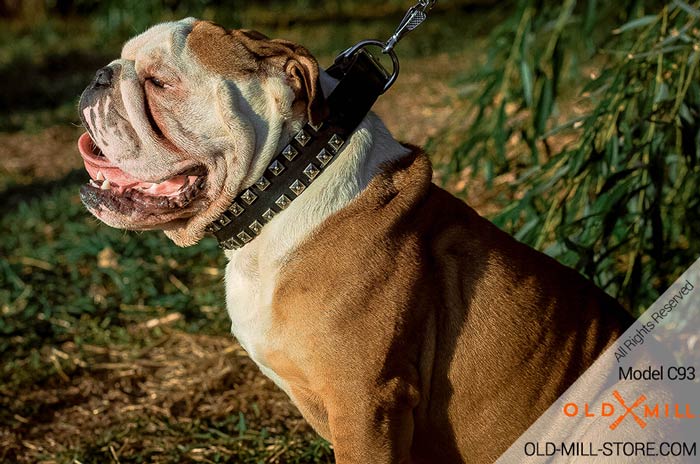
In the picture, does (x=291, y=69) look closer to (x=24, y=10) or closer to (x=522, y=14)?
(x=522, y=14)

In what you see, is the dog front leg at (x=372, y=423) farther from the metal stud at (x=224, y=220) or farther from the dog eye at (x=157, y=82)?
the dog eye at (x=157, y=82)

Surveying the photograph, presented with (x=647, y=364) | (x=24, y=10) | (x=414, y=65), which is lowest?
(x=24, y=10)

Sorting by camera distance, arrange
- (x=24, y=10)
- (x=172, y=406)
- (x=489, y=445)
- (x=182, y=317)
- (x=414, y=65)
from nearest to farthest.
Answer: (x=489, y=445)
(x=172, y=406)
(x=182, y=317)
(x=414, y=65)
(x=24, y=10)

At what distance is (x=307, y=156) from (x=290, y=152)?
0.05 metres

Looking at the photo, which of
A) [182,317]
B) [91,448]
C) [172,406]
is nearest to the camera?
[91,448]

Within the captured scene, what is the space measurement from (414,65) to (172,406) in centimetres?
604

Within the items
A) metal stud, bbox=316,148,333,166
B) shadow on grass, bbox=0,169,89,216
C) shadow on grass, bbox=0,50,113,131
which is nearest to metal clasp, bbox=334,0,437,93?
metal stud, bbox=316,148,333,166

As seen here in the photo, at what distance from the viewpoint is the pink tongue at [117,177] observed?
8.06ft

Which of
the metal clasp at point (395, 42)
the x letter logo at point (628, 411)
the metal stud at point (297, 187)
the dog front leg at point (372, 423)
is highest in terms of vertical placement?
the metal clasp at point (395, 42)

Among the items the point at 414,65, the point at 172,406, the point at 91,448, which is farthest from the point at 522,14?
the point at 414,65

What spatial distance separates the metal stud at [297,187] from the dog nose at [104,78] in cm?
57

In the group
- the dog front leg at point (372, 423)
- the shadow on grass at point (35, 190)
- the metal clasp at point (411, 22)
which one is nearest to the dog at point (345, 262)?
the dog front leg at point (372, 423)

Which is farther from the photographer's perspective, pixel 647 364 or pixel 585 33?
pixel 585 33

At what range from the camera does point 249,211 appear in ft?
7.86
